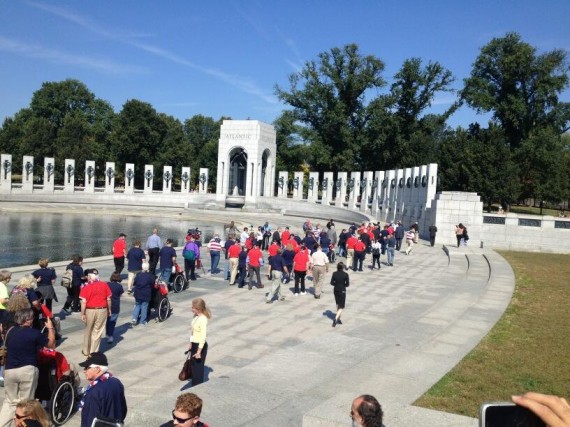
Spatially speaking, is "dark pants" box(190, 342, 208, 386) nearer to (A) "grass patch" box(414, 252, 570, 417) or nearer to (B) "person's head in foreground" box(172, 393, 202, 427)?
(A) "grass patch" box(414, 252, 570, 417)

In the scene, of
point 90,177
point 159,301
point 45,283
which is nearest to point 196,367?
point 159,301

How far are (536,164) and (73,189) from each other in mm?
53223

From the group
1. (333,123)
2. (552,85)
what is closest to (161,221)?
(333,123)

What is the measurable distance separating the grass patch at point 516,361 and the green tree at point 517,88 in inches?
1883

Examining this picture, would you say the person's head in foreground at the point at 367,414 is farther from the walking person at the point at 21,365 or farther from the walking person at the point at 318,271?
the walking person at the point at 318,271

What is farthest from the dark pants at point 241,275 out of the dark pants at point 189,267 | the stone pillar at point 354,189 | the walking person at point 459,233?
the stone pillar at point 354,189

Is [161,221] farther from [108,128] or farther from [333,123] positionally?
[108,128]

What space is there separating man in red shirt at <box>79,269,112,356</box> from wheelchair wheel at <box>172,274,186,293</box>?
6.12m

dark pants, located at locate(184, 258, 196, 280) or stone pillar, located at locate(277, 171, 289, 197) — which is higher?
stone pillar, located at locate(277, 171, 289, 197)

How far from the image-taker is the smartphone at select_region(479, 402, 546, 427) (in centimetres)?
206

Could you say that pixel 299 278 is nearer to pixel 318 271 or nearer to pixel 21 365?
pixel 318 271

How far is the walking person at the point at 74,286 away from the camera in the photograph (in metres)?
12.7

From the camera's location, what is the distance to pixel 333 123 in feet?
215

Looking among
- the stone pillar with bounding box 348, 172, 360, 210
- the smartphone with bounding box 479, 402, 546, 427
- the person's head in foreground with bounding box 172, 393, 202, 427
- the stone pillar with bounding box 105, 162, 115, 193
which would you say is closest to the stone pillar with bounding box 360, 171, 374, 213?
the stone pillar with bounding box 348, 172, 360, 210
